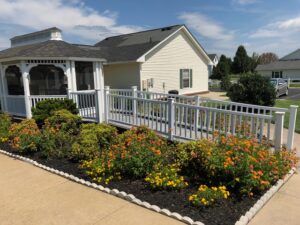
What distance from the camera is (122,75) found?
16109 millimetres

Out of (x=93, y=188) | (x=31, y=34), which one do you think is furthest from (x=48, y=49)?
(x=93, y=188)

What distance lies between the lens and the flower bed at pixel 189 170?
12.1 ft

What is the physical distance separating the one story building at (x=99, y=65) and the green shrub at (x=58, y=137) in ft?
8.71

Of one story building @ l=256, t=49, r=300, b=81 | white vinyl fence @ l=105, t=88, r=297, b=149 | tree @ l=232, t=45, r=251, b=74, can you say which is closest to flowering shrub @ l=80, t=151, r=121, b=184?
white vinyl fence @ l=105, t=88, r=297, b=149

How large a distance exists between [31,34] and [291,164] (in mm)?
13722

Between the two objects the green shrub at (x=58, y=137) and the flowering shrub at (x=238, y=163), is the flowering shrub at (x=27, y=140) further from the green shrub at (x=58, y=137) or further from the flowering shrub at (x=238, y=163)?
the flowering shrub at (x=238, y=163)

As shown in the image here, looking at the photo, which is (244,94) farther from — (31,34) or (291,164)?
(31,34)

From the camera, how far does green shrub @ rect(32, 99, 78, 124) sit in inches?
345

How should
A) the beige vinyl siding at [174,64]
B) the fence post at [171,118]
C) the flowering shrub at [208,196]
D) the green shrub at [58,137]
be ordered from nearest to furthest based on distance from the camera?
the flowering shrub at [208,196]
the green shrub at [58,137]
the fence post at [171,118]
the beige vinyl siding at [174,64]

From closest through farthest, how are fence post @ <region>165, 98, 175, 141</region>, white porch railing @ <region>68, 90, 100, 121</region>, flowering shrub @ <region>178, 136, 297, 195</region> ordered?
flowering shrub @ <region>178, 136, 297, 195</region> → fence post @ <region>165, 98, 175, 141</region> → white porch railing @ <region>68, 90, 100, 121</region>

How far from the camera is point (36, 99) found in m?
10.1

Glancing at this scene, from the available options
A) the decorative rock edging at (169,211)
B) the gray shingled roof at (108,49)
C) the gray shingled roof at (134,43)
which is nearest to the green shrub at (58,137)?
the decorative rock edging at (169,211)

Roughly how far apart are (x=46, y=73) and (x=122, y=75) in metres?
5.65

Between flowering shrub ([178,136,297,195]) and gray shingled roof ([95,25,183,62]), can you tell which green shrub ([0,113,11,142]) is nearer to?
Result: gray shingled roof ([95,25,183,62])
